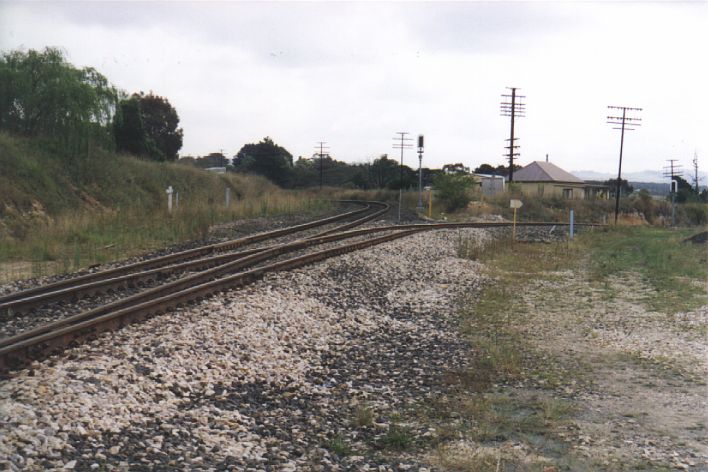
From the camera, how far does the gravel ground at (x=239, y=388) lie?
4977 mm

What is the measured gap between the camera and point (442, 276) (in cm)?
1487

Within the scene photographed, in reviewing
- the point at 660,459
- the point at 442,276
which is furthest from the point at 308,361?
the point at 442,276

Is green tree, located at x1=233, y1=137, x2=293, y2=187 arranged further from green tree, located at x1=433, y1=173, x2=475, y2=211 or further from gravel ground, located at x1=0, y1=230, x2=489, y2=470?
gravel ground, located at x1=0, y1=230, x2=489, y2=470

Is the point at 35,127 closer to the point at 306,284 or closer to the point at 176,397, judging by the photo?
the point at 306,284

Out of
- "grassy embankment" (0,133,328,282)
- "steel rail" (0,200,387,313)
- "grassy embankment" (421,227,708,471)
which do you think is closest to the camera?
"grassy embankment" (421,227,708,471)

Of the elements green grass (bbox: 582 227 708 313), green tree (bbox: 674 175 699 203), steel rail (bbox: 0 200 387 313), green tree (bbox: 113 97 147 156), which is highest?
green tree (bbox: 113 97 147 156)

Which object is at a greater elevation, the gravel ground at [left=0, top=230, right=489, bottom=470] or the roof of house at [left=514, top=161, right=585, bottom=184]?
the roof of house at [left=514, top=161, right=585, bottom=184]

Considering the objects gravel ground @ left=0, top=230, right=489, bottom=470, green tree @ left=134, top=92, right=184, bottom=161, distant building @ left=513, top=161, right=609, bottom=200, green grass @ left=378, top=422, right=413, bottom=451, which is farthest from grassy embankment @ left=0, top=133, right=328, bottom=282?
distant building @ left=513, top=161, right=609, bottom=200

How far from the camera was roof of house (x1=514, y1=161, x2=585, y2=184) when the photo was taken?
7112cm

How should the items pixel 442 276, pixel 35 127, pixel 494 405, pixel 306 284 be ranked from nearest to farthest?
pixel 494 405 < pixel 306 284 < pixel 442 276 < pixel 35 127

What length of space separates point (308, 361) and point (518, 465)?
10.2 feet

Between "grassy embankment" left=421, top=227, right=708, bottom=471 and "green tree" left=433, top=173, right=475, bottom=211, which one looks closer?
"grassy embankment" left=421, top=227, right=708, bottom=471

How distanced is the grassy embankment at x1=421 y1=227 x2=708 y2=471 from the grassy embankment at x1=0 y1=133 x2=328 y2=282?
8245 millimetres

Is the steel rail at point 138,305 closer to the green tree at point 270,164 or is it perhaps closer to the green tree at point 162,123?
the green tree at point 162,123
